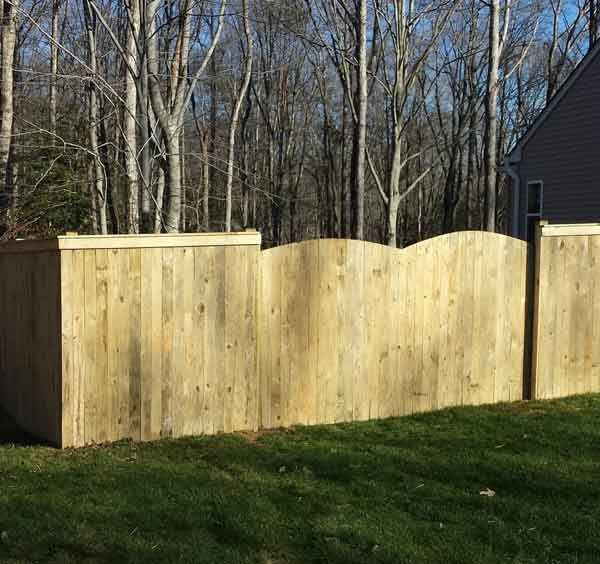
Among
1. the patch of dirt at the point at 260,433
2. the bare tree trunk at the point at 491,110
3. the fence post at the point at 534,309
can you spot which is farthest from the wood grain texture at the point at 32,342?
the bare tree trunk at the point at 491,110

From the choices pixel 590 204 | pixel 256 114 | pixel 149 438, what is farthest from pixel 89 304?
pixel 256 114

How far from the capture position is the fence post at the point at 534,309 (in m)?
6.93

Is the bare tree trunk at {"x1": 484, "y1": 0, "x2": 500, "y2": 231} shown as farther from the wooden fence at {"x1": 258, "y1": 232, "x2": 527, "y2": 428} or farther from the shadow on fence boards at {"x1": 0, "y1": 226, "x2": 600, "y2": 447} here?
the wooden fence at {"x1": 258, "y1": 232, "x2": 527, "y2": 428}

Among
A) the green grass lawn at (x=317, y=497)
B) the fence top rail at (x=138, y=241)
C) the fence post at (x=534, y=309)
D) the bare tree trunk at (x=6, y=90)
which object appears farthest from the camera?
the bare tree trunk at (x=6, y=90)

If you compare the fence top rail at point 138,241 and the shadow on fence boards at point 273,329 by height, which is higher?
the fence top rail at point 138,241

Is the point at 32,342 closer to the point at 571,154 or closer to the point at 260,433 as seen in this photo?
the point at 260,433

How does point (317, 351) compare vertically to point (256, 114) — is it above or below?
below

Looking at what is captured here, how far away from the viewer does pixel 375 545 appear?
367 centimetres

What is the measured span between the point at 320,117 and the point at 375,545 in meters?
34.5

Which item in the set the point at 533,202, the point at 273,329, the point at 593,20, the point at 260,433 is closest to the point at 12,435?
the point at 260,433

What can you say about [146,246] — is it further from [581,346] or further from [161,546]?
[581,346]

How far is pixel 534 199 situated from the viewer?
16.5m

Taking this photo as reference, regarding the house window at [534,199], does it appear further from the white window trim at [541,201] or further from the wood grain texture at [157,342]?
the wood grain texture at [157,342]

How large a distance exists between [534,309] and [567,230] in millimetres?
808
